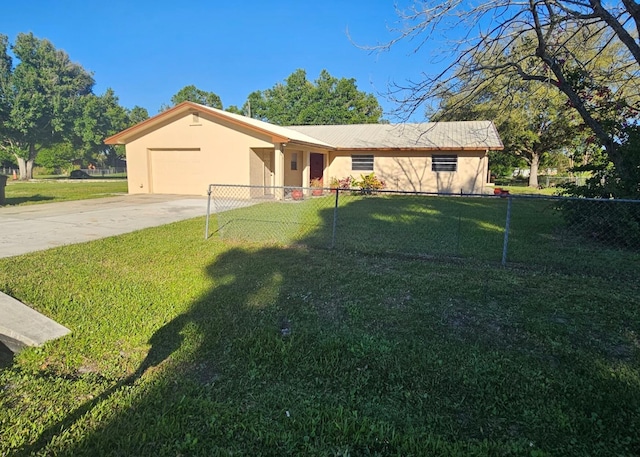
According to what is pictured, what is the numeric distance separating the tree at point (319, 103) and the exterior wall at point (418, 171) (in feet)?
70.2

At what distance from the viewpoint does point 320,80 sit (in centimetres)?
4350

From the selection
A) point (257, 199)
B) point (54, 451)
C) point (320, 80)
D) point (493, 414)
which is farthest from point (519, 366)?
point (320, 80)

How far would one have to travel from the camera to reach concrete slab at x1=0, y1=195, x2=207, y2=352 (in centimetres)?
345

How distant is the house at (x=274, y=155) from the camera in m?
15.7

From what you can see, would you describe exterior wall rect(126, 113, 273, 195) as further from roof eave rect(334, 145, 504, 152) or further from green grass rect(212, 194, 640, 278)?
roof eave rect(334, 145, 504, 152)

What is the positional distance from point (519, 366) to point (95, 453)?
294 centimetres

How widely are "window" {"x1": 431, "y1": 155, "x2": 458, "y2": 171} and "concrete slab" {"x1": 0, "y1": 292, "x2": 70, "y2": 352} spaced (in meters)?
18.0

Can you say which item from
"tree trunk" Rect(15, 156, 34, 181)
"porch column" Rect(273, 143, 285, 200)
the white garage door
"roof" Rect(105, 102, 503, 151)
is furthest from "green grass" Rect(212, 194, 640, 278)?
"tree trunk" Rect(15, 156, 34, 181)

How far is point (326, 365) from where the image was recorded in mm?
2982

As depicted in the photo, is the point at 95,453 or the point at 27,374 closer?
the point at 95,453

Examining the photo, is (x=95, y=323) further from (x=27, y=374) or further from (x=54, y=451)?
(x=54, y=451)

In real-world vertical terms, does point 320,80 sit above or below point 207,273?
above

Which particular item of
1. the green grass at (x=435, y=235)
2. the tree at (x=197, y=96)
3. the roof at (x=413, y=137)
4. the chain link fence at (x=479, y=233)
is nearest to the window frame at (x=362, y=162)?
the roof at (x=413, y=137)

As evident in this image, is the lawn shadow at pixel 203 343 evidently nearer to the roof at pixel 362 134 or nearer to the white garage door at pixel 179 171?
the roof at pixel 362 134
